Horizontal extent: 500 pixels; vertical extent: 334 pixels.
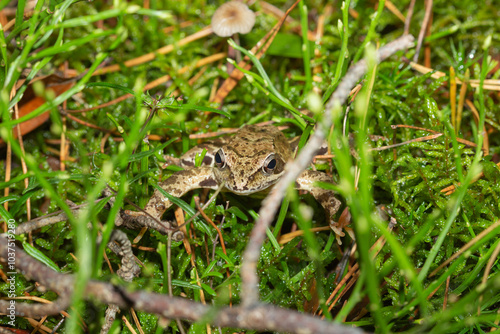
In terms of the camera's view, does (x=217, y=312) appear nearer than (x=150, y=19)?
Yes

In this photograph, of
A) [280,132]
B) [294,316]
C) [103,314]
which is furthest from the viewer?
[280,132]

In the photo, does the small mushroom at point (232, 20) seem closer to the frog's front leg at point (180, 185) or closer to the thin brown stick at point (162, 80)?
the thin brown stick at point (162, 80)

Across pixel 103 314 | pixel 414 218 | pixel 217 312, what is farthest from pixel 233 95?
pixel 217 312

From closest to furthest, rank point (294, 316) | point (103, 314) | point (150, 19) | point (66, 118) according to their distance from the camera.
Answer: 1. point (294, 316)
2. point (103, 314)
3. point (66, 118)
4. point (150, 19)

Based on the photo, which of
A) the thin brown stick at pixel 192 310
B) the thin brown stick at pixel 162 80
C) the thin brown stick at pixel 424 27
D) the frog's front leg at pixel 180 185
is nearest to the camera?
the thin brown stick at pixel 192 310

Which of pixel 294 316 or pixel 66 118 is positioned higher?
pixel 294 316

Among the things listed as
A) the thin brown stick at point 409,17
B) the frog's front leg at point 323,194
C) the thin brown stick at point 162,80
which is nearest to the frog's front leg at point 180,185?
the frog's front leg at point 323,194

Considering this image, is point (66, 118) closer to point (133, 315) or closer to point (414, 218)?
point (133, 315)

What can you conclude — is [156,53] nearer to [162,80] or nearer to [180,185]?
[162,80]

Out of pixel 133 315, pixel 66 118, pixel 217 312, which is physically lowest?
pixel 133 315
